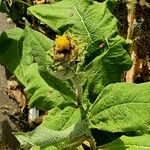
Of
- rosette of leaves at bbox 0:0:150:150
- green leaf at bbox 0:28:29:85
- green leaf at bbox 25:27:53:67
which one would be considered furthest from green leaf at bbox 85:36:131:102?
green leaf at bbox 0:28:29:85

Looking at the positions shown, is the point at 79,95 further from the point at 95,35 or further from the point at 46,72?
the point at 95,35

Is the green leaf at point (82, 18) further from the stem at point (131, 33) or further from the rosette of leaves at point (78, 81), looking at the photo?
the stem at point (131, 33)

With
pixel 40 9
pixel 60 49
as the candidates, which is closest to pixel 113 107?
pixel 60 49

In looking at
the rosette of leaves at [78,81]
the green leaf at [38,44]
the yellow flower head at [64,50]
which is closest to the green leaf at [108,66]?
the rosette of leaves at [78,81]

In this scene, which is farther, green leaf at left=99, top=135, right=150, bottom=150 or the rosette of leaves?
green leaf at left=99, top=135, right=150, bottom=150

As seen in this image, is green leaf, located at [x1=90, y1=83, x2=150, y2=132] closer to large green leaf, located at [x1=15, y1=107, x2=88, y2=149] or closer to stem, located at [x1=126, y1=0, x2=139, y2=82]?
large green leaf, located at [x1=15, y1=107, x2=88, y2=149]
